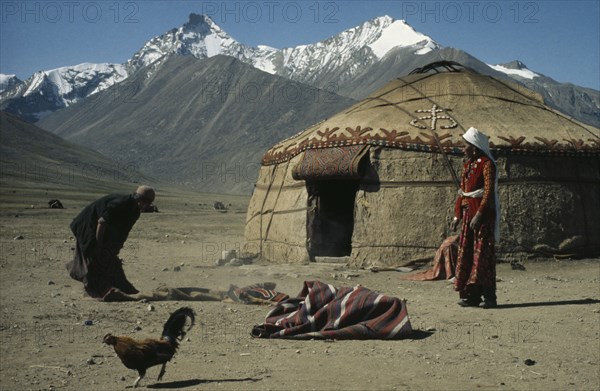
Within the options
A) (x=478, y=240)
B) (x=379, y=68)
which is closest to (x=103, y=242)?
(x=478, y=240)

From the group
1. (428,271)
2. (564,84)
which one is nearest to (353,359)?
(428,271)

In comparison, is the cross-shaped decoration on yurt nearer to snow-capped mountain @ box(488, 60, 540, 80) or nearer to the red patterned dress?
the red patterned dress

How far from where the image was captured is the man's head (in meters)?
7.11

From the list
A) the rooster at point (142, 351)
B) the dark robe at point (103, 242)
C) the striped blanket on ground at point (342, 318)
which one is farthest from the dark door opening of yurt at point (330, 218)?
the rooster at point (142, 351)

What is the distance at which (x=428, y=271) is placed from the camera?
902cm

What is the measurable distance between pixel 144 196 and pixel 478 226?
315cm

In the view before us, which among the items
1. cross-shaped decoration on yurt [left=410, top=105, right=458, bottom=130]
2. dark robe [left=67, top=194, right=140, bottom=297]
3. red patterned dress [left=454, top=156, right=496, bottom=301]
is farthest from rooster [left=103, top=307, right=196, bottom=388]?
cross-shaped decoration on yurt [left=410, top=105, right=458, bottom=130]

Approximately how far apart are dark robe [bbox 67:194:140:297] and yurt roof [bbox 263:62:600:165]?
12.4 feet

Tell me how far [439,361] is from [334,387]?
95cm

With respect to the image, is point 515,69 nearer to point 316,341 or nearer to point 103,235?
point 103,235

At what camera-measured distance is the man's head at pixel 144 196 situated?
7.11 metres

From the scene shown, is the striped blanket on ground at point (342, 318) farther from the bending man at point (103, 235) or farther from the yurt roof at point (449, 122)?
the yurt roof at point (449, 122)

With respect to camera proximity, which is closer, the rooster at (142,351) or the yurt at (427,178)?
the rooster at (142,351)

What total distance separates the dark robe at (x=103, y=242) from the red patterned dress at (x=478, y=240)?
3.17 m
